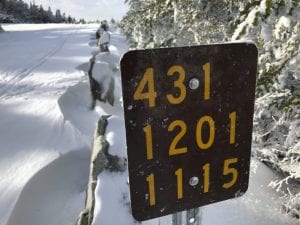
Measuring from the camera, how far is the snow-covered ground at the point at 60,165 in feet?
13.0

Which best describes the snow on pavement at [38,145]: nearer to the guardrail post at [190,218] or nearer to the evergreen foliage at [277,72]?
the evergreen foliage at [277,72]

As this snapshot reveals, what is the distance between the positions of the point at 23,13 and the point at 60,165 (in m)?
60.3

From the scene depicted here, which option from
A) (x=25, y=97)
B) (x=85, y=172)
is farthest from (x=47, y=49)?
(x=85, y=172)

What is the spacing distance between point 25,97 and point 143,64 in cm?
1054

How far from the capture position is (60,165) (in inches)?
285

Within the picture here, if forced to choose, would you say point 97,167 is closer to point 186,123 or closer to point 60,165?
point 60,165

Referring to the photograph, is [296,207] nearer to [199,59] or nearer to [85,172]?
[199,59]

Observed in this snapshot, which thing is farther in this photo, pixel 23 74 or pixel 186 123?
pixel 23 74

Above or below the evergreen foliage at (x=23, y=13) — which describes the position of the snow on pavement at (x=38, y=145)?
below

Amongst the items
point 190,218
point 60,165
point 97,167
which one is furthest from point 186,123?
point 60,165

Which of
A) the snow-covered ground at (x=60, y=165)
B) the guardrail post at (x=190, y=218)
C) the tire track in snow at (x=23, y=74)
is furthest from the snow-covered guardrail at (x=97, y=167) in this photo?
the tire track in snow at (x=23, y=74)

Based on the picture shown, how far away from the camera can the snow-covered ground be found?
3.95m

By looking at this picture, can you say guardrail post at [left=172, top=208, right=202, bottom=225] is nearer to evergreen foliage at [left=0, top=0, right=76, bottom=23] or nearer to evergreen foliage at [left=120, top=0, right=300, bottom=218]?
evergreen foliage at [left=120, top=0, right=300, bottom=218]

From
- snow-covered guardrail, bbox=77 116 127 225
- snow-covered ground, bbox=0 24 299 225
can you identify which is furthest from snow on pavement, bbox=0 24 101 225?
snow-covered guardrail, bbox=77 116 127 225
